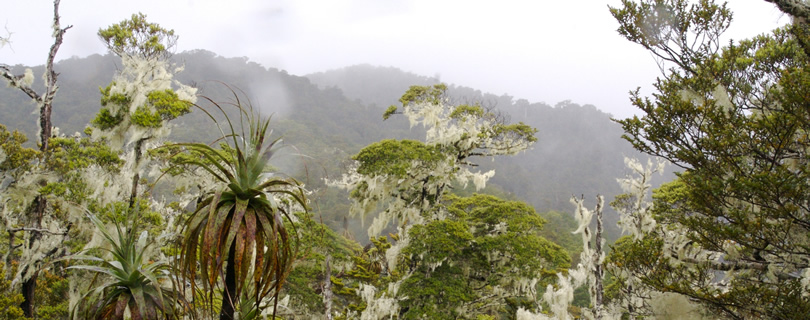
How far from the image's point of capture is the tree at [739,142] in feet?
15.9

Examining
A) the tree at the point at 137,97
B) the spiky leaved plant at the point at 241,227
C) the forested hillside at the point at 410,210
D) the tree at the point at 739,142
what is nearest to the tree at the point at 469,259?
the forested hillside at the point at 410,210

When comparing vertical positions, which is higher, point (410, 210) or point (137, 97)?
point (137, 97)

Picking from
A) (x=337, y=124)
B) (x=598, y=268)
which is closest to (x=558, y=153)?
(x=337, y=124)

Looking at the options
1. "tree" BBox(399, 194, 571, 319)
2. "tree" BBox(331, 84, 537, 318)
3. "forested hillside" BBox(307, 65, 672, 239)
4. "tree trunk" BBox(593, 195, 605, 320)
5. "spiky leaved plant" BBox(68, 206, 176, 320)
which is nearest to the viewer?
"spiky leaved plant" BBox(68, 206, 176, 320)

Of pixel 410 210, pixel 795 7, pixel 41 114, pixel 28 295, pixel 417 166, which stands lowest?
pixel 28 295

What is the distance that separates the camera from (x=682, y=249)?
11039 millimetres

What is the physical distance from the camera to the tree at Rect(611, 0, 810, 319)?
484 cm

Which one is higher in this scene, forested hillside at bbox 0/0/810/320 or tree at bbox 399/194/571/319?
forested hillside at bbox 0/0/810/320

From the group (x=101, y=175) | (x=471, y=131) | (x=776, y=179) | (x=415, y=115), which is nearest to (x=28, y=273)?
(x=101, y=175)

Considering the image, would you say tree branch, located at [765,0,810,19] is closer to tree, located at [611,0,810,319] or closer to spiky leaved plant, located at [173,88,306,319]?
tree, located at [611,0,810,319]

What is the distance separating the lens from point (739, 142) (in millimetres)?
5465

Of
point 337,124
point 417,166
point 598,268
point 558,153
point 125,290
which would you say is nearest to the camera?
point 125,290

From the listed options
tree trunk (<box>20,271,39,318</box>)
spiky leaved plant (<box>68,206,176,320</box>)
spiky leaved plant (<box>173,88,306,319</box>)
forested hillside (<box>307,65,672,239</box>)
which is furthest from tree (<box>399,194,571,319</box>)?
forested hillside (<box>307,65,672,239</box>)

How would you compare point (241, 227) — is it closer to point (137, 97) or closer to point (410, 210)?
point (137, 97)
